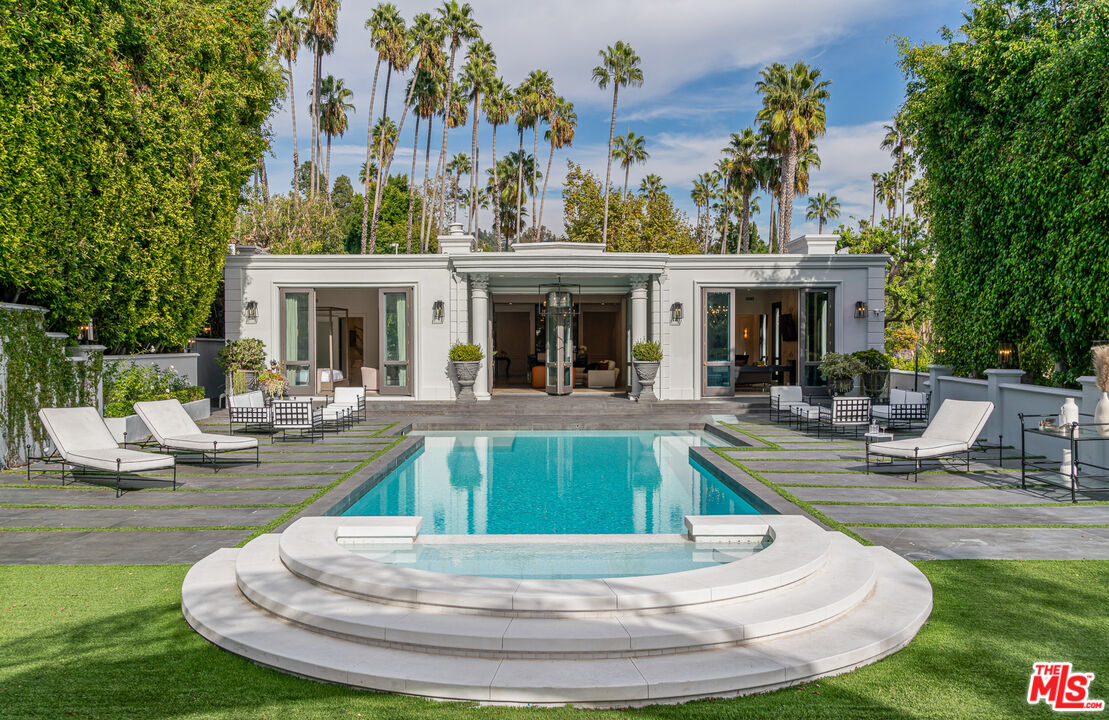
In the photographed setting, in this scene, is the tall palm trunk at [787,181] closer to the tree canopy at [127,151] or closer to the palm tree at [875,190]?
the tree canopy at [127,151]

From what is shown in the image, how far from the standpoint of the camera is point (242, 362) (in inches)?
596

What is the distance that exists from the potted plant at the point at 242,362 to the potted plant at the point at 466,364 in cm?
431

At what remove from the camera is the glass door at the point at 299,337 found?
1616 cm

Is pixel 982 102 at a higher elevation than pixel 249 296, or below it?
higher

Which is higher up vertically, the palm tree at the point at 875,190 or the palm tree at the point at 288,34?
the palm tree at the point at 288,34

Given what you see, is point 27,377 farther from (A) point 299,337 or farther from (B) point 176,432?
(A) point 299,337

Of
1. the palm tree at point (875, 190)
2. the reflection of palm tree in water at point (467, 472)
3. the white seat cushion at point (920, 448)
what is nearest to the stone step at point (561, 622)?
the reflection of palm tree in water at point (467, 472)

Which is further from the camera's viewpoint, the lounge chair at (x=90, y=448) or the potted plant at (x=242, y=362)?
the potted plant at (x=242, y=362)

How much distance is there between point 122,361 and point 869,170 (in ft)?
146

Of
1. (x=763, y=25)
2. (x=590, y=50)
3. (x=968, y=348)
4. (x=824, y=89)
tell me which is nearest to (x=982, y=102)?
(x=968, y=348)

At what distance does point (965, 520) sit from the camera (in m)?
6.43

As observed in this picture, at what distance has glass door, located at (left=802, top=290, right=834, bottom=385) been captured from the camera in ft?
53.7

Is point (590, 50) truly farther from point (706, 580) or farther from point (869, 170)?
point (706, 580)

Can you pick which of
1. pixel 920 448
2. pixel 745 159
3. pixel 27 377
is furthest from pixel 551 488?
pixel 745 159
